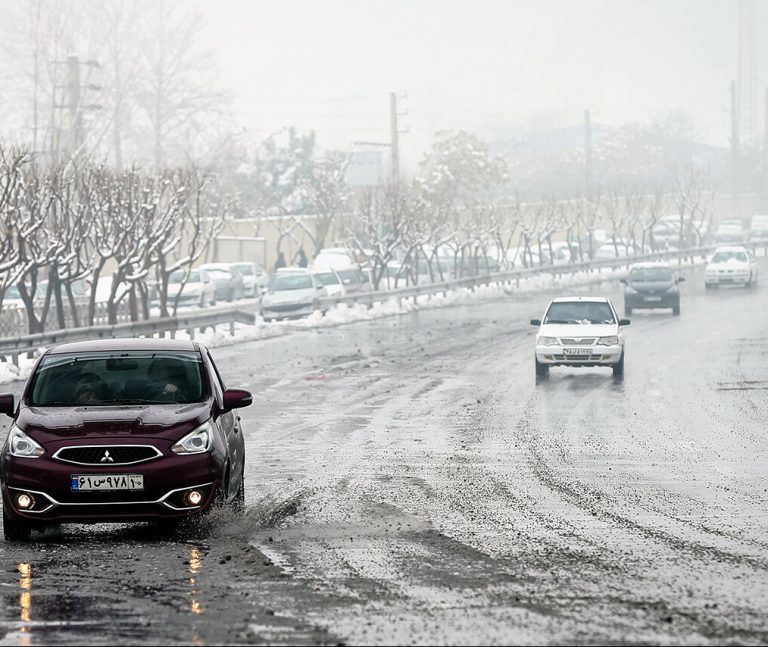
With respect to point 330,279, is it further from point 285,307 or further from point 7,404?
point 7,404

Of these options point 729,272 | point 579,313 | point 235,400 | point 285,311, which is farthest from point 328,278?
point 235,400

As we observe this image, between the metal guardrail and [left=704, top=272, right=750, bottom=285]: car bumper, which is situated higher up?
the metal guardrail

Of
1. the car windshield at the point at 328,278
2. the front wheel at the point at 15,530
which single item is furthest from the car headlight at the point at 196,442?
the car windshield at the point at 328,278

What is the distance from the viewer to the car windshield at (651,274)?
4528 cm

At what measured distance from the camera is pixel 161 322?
35.2m

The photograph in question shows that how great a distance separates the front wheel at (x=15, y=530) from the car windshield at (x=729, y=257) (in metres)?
49.6

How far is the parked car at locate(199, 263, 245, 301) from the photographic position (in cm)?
5753

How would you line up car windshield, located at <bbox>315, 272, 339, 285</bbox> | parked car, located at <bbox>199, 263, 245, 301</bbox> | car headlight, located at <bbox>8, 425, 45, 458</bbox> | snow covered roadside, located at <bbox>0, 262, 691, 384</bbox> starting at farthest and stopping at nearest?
parked car, located at <bbox>199, 263, 245, 301</bbox> → car windshield, located at <bbox>315, 272, 339, 285</bbox> → snow covered roadside, located at <bbox>0, 262, 691, 384</bbox> → car headlight, located at <bbox>8, 425, 45, 458</bbox>

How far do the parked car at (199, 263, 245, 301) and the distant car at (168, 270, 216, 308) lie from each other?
2200mm

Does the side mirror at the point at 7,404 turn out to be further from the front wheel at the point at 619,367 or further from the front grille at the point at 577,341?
the front wheel at the point at 619,367

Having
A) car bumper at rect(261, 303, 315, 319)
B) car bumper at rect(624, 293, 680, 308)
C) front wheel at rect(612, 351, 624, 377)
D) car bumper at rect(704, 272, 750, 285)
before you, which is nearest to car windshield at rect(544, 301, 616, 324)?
front wheel at rect(612, 351, 624, 377)

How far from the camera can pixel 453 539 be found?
10.4 m

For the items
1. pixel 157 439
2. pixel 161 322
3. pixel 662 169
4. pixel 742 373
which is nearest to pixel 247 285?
pixel 161 322

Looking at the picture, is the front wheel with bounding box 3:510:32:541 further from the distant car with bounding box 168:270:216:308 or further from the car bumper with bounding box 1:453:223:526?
the distant car with bounding box 168:270:216:308
